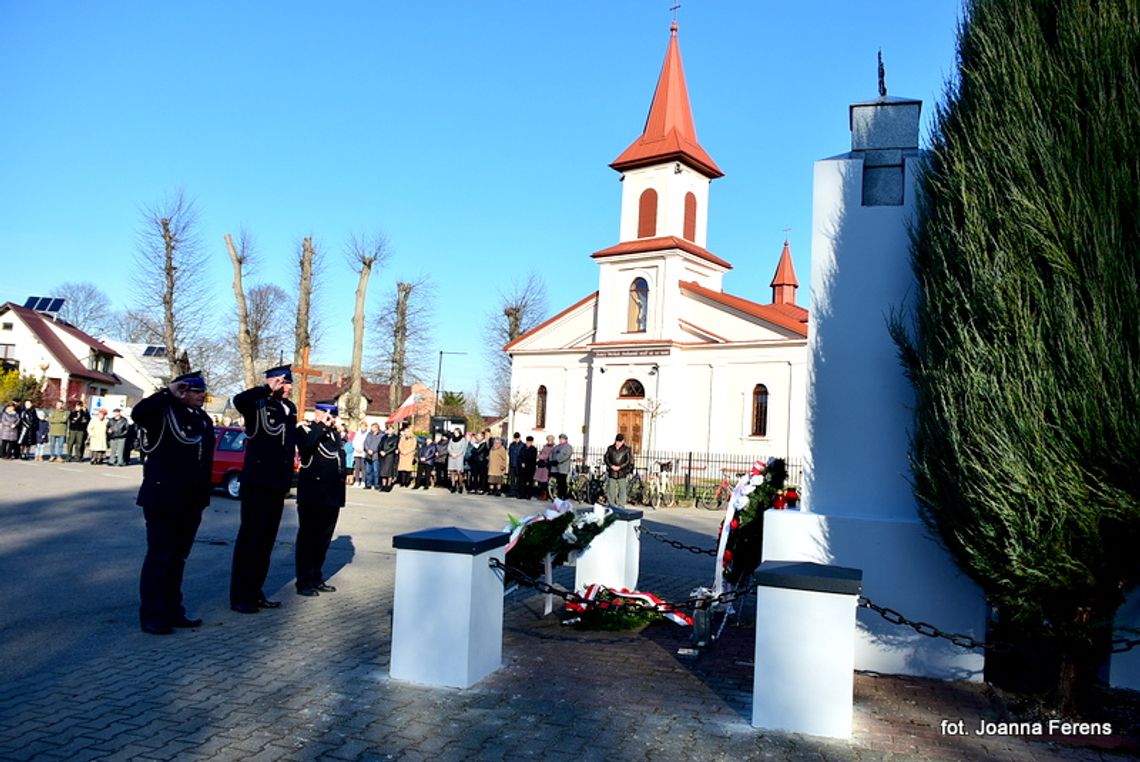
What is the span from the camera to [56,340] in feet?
203

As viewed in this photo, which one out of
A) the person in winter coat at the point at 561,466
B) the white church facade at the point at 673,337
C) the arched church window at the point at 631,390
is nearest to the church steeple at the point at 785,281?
the white church facade at the point at 673,337

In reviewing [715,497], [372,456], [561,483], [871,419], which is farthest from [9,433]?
[871,419]

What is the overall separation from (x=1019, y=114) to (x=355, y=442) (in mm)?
22085

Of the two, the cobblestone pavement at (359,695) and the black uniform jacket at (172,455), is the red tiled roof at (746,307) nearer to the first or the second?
the cobblestone pavement at (359,695)

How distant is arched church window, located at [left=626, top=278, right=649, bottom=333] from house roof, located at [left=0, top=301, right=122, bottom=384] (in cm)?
3935

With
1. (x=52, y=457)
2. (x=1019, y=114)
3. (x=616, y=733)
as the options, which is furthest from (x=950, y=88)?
(x=52, y=457)

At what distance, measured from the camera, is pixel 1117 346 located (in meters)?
4.97

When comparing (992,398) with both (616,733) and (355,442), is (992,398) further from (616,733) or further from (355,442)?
(355,442)

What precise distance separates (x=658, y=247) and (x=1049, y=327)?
36092 millimetres

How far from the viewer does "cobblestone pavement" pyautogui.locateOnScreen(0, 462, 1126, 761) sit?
15.2ft

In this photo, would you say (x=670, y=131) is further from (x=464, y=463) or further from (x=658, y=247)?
(x=464, y=463)

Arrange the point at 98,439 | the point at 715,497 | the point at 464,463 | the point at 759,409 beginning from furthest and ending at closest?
the point at 759,409 < the point at 98,439 < the point at 715,497 < the point at 464,463

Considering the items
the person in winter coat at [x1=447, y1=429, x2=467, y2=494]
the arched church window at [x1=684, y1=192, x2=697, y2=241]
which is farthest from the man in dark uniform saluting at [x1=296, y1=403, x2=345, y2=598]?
the arched church window at [x1=684, y1=192, x2=697, y2=241]

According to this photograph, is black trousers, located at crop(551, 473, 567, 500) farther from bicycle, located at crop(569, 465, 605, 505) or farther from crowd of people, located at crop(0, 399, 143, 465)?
crowd of people, located at crop(0, 399, 143, 465)
